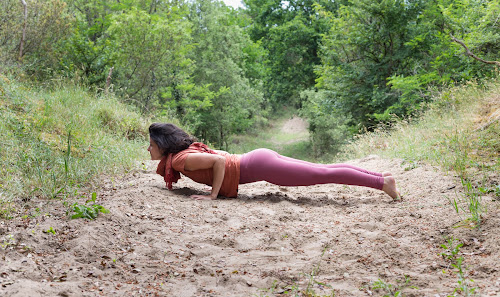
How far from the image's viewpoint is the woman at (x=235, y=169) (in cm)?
439

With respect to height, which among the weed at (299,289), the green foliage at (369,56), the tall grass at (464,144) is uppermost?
the green foliage at (369,56)

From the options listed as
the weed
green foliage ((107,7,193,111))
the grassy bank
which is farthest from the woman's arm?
green foliage ((107,7,193,111))

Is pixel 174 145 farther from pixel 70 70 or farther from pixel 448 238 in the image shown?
pixel 70 70

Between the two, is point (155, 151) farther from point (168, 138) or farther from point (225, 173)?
point (225, 173)

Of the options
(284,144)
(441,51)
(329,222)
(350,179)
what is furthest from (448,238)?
(284,144)

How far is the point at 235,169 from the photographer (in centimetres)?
454

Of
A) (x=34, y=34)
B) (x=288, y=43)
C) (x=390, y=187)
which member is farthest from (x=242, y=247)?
(x=288, y=43)

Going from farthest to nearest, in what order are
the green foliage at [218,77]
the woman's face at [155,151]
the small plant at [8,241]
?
the green foliage at [218,77]
the woman's face at [155,151]
the small plant at [8,241]

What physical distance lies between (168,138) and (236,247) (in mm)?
1806

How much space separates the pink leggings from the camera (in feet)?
14.4

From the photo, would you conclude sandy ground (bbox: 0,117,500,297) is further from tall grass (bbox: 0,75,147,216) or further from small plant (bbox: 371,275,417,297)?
tall grass (bbox: 0,75,147,216)

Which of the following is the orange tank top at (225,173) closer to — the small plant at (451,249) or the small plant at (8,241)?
the small plant at (8,241)

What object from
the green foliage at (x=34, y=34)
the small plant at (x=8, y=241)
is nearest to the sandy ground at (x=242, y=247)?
the small plant at (x=8, y=241)

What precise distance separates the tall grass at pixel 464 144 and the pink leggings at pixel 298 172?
0.94 metres
